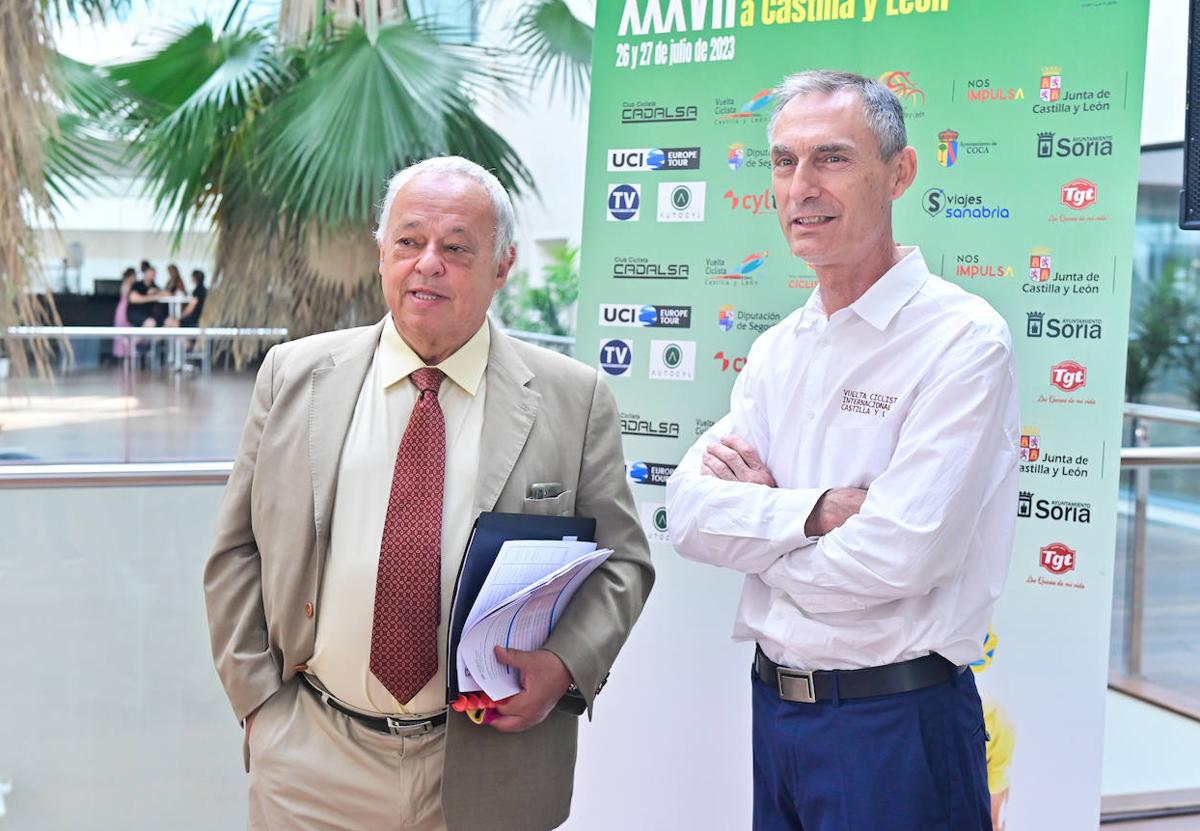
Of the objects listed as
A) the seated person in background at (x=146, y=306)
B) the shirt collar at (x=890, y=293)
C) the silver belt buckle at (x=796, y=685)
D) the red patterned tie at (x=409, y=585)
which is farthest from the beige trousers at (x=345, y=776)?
the seated person in background at (x=146, y=306)

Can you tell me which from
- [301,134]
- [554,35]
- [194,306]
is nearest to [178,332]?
[301,134]

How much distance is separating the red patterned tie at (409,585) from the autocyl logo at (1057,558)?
1695 mm

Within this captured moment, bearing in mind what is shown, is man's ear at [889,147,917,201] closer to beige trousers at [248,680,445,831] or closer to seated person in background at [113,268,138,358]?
beige trousers at [248,680,445,831]

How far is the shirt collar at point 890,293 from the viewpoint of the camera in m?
1.98

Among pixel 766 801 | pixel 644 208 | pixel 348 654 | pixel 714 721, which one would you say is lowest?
pixel 714 721

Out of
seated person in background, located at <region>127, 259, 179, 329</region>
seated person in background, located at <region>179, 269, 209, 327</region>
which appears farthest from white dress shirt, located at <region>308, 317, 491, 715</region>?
seated person in background, located at <region>127, 259, 179, 329</region>

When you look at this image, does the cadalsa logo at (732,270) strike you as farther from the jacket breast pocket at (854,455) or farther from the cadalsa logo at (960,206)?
the jacket breast pocket at (854,455)

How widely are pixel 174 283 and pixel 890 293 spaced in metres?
13.2

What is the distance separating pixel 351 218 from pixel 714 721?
4.16 metres

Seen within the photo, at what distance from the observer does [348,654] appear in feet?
6.21

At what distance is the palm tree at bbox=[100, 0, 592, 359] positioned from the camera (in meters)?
6.60

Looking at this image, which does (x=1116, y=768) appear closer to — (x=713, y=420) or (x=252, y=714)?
A: (x=713, y=420)

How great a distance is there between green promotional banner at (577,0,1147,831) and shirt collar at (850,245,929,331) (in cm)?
99

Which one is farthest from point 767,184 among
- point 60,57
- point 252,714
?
point 60,57
